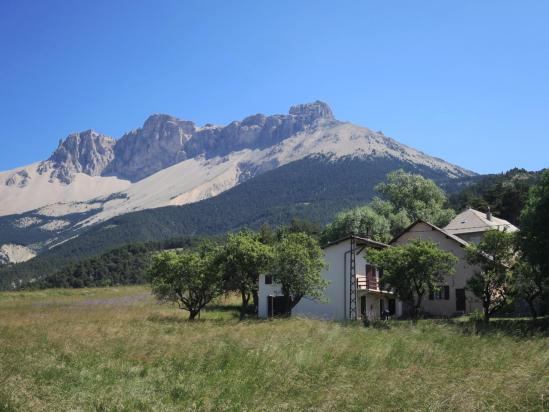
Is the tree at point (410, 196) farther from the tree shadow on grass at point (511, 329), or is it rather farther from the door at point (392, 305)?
the tree shadow on grass at point (511, 329)

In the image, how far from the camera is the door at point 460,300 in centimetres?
4534

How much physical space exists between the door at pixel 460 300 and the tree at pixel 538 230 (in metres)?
14.8

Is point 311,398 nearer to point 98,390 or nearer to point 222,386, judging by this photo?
point 222,386

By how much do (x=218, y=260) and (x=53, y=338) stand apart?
21060mm

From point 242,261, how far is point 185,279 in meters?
4.47

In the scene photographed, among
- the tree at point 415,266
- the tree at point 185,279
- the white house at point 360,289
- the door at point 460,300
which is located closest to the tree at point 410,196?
the white house at point 360,289

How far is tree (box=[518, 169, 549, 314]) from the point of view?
93.6 ft

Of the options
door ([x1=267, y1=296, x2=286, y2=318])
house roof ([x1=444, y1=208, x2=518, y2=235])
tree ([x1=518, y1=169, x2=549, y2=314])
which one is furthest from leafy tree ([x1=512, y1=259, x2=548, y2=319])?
door ([x1=267, y1=296, x2=286, y2=318])

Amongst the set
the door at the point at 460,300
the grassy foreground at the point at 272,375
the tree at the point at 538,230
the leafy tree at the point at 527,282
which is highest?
the tree at the point at 538,230

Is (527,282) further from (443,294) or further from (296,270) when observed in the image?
(443,294)

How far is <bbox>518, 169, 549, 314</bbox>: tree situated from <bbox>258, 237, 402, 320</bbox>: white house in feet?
49.8

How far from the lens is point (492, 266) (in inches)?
1315

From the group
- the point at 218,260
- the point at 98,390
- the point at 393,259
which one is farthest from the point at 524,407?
the point at 218,260

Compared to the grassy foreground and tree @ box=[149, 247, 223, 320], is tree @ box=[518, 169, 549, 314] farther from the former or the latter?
tree @ box=[149, 247, 223, 320]
